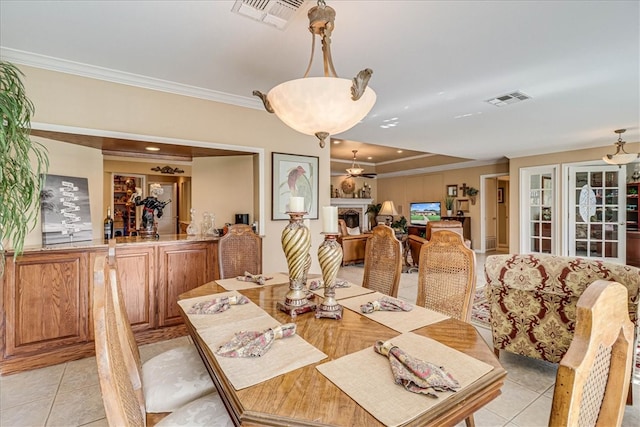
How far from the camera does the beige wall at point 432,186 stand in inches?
331

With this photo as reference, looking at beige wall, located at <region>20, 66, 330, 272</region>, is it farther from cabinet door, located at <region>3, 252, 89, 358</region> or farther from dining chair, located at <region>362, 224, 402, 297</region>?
dining chair, located at <region>362, 224, 402, 297</region>

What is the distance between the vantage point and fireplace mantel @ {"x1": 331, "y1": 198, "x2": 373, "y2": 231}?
9438 millimetres

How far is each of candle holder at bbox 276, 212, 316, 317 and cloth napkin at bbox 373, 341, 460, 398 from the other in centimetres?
60

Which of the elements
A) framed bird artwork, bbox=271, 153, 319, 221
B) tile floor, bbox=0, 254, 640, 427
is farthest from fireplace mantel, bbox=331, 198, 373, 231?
tile floor, bbox=0, 254, 640, 427

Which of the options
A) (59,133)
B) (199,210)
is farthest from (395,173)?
(59,133)

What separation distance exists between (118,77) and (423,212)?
8611mm

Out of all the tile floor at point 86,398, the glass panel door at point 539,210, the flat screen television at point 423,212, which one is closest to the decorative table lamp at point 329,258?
the tile floor at point 86,398

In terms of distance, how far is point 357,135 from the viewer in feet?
16.2

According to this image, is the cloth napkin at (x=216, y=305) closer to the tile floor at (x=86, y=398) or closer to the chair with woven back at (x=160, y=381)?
the chair with woven back at (x=160, y=381)

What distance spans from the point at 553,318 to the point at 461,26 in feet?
6.91

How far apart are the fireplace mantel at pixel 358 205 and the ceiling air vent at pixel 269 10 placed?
7285 mm

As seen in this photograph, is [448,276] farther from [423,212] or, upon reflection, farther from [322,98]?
[423,212]

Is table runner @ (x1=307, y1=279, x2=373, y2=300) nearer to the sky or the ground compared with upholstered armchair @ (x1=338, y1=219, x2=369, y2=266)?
nearer to the sky

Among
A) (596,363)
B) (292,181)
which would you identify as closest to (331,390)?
(596,363)
